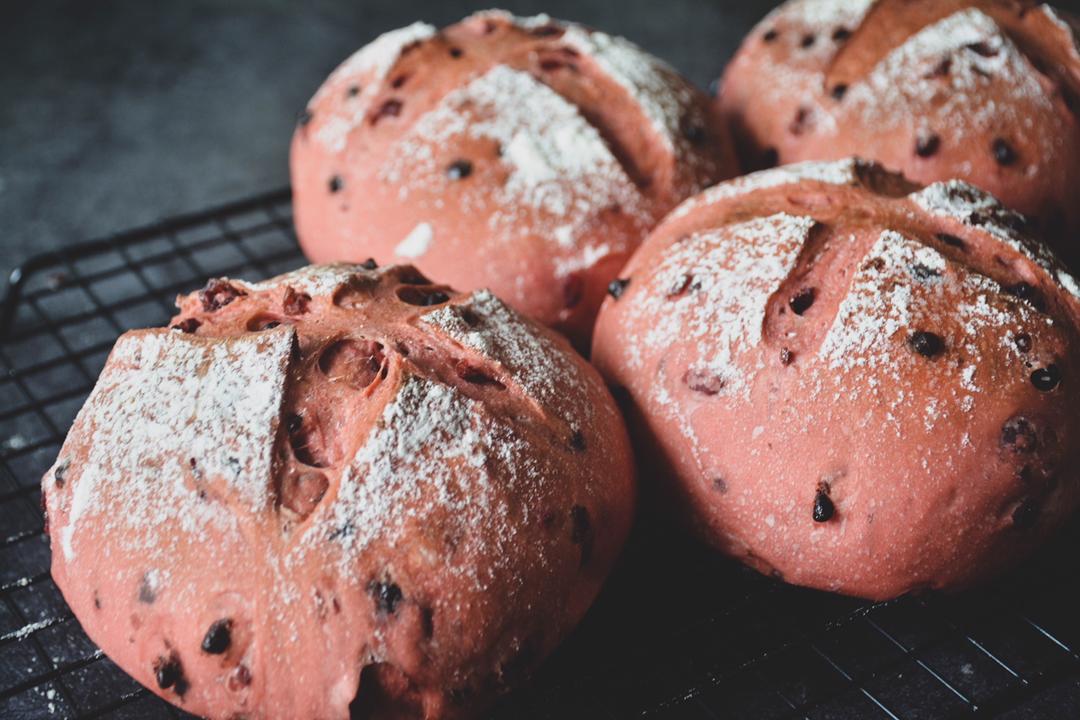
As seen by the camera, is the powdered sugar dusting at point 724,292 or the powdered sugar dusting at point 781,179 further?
the powdered sugar dusting at point 781,179

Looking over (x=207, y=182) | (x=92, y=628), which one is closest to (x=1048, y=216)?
(x=92, y=628)

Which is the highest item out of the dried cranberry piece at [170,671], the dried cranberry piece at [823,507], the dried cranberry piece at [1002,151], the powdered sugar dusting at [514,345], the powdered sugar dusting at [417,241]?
the dried cranberry piece at [1002,151]

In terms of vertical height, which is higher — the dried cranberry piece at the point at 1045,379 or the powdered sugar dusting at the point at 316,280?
the dried cranberry piece at the point at 1045,379

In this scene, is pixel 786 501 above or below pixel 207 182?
above

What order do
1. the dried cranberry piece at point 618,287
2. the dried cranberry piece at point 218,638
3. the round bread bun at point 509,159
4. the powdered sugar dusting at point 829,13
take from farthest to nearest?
the powdered sugar dusting at point 829,13 < the round bread bun at point 509,159 < the dried cranberry piece at point 618,287 < the dried cranberry piece at point 218,638

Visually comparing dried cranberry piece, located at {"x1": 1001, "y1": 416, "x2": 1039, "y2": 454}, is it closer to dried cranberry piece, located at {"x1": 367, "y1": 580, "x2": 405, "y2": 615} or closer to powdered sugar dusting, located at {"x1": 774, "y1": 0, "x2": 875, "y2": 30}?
dried cranberry piece, located at {"x1": 367, "y1": 580, "x2": 405, "y2": 615}

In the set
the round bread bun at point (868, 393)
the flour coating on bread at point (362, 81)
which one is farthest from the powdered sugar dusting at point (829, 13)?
the flour coating on bread at point (362, 81)

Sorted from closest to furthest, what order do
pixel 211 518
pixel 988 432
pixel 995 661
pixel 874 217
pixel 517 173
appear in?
pixel 211 518 → pixel 988 432 → pixel 995 661 → pixel 874 217 → pixel 517 173

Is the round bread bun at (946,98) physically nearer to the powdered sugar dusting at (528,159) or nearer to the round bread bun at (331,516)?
the powdered sugar dusting at (528,159)

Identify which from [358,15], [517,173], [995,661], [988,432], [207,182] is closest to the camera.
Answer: [988,432]

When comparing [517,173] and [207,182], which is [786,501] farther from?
[207,182]
